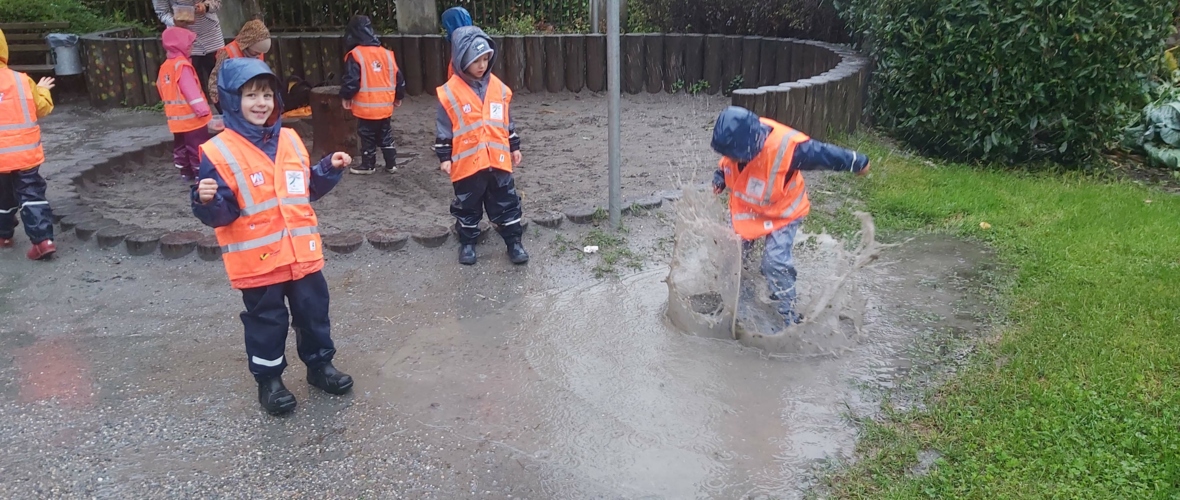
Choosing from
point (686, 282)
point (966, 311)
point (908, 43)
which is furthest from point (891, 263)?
point (908, 43)

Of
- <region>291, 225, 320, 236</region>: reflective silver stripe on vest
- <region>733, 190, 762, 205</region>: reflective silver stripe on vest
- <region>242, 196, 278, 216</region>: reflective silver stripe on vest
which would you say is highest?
A: <region>242, 196, 278, 216</region>: reflective silver stripe on vest

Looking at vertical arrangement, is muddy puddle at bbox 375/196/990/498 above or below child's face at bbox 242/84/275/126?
below

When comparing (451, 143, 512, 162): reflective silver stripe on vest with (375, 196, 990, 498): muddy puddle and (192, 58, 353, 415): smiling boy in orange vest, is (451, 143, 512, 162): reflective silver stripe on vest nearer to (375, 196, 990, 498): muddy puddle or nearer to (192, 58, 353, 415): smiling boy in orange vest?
(375, 196, 990, 498): muddy puddle

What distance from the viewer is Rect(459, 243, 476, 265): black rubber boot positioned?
548 centimetres

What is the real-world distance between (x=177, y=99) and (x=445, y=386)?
4178 mm

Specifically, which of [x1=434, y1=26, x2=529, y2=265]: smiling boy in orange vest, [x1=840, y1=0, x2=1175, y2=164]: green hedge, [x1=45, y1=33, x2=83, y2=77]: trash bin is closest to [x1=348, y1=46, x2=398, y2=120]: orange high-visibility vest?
[x1=434, y1=26, x2=529, y2=265]: smiling boy in orange vest

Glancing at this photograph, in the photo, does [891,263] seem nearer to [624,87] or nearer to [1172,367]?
[1172,367]

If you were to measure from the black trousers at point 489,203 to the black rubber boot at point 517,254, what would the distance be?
0.03 metres

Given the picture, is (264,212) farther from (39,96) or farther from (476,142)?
(39,96)

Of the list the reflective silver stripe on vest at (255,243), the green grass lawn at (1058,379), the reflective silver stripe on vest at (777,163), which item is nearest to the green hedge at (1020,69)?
the green grass lawn at (1058,379)

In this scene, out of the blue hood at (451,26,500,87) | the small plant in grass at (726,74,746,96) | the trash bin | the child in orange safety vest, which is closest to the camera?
the blue hood at (451,26,500,87)

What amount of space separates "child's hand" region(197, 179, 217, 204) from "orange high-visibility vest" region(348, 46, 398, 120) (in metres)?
4.13

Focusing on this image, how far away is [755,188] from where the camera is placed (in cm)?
421

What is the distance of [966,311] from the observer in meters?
4.61
